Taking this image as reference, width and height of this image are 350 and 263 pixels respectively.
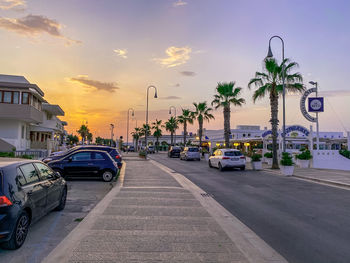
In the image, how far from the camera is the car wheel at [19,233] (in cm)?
474

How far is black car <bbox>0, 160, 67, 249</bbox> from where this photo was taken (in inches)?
184

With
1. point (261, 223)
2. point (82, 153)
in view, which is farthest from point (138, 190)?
point (261, 223)

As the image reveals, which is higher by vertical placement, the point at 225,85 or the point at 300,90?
the point at 225,85

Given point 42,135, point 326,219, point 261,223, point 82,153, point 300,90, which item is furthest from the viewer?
point 42,135

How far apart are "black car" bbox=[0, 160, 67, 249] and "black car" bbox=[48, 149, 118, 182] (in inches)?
282

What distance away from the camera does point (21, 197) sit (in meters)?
5.12

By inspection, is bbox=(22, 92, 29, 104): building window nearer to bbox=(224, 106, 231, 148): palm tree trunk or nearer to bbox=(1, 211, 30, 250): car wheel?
bbox=(224, 106, 231, 148): palm tree trunk

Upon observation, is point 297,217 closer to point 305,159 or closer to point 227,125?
point 305,159

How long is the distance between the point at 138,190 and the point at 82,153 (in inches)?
177

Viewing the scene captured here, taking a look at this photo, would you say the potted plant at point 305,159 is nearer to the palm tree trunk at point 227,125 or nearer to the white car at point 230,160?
the white car at point 230,160

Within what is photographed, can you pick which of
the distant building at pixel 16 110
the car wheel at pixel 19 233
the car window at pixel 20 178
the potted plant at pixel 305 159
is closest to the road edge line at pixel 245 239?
the car wheel at pixel 19 233

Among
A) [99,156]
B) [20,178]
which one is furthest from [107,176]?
[20,178]

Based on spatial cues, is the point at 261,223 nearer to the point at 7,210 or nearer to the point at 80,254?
the point at 80,254

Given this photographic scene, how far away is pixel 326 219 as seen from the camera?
24.2ft
